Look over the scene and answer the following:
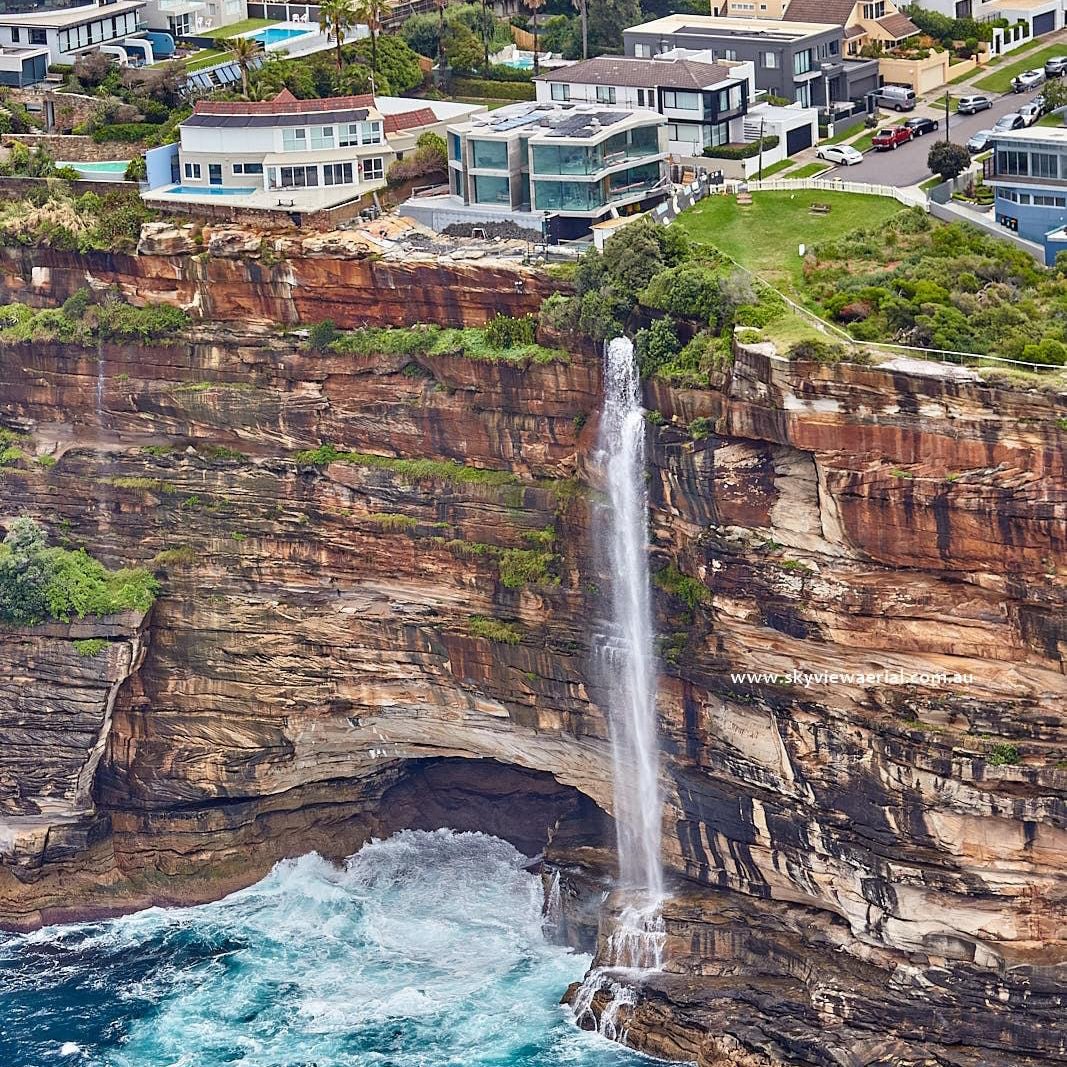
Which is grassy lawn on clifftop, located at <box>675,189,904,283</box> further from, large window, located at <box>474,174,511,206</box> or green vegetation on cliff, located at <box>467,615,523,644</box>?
green vegetation on cliff, located at <box>467,615,523,644</box>

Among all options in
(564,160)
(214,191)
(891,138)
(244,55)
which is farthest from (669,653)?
(244,55)

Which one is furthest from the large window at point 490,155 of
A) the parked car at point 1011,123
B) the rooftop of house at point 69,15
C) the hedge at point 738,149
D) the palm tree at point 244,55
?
the rooftop of house at point 69,15

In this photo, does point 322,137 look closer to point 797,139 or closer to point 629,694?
point 797,139

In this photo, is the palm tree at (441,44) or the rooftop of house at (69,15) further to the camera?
the palm tree at (441,44)

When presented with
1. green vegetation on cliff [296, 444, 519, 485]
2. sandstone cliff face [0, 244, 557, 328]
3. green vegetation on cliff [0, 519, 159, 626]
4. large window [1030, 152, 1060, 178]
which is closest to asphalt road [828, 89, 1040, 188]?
large window [1030, 152, 1060, 178]

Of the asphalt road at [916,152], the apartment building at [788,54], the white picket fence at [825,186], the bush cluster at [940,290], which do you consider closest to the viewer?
the bush cluster at [940,290]

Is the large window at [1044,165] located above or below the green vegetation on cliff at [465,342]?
above

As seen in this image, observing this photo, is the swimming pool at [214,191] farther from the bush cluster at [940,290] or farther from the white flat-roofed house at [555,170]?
the bush cluster at [940,290]
